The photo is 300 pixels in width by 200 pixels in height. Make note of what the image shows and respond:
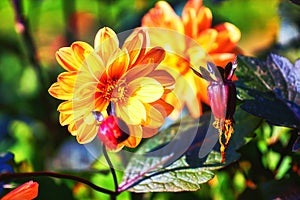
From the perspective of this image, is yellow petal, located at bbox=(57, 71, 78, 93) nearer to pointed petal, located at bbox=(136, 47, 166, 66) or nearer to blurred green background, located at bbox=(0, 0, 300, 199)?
pointed petal, located at bbox=(136, 47, 166, 66)

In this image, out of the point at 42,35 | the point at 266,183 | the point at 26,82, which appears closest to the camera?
the point at 266,183

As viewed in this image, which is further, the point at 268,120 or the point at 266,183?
the point at 266,183

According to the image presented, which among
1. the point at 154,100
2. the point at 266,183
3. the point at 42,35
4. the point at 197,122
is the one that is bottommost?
the point at 42,35

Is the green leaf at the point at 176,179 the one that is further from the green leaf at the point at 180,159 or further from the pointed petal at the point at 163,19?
the pointed petal at the point at 163,19

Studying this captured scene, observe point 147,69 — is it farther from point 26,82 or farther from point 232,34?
point 26,82

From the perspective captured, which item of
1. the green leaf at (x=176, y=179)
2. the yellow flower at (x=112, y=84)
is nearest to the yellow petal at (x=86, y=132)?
the yellow flower at (x=112, y=84)

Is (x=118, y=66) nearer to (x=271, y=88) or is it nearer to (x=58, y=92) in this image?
(x=58, y=92)

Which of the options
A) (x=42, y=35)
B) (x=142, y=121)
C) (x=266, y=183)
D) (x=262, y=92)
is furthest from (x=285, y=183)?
(x=42, y=35)
